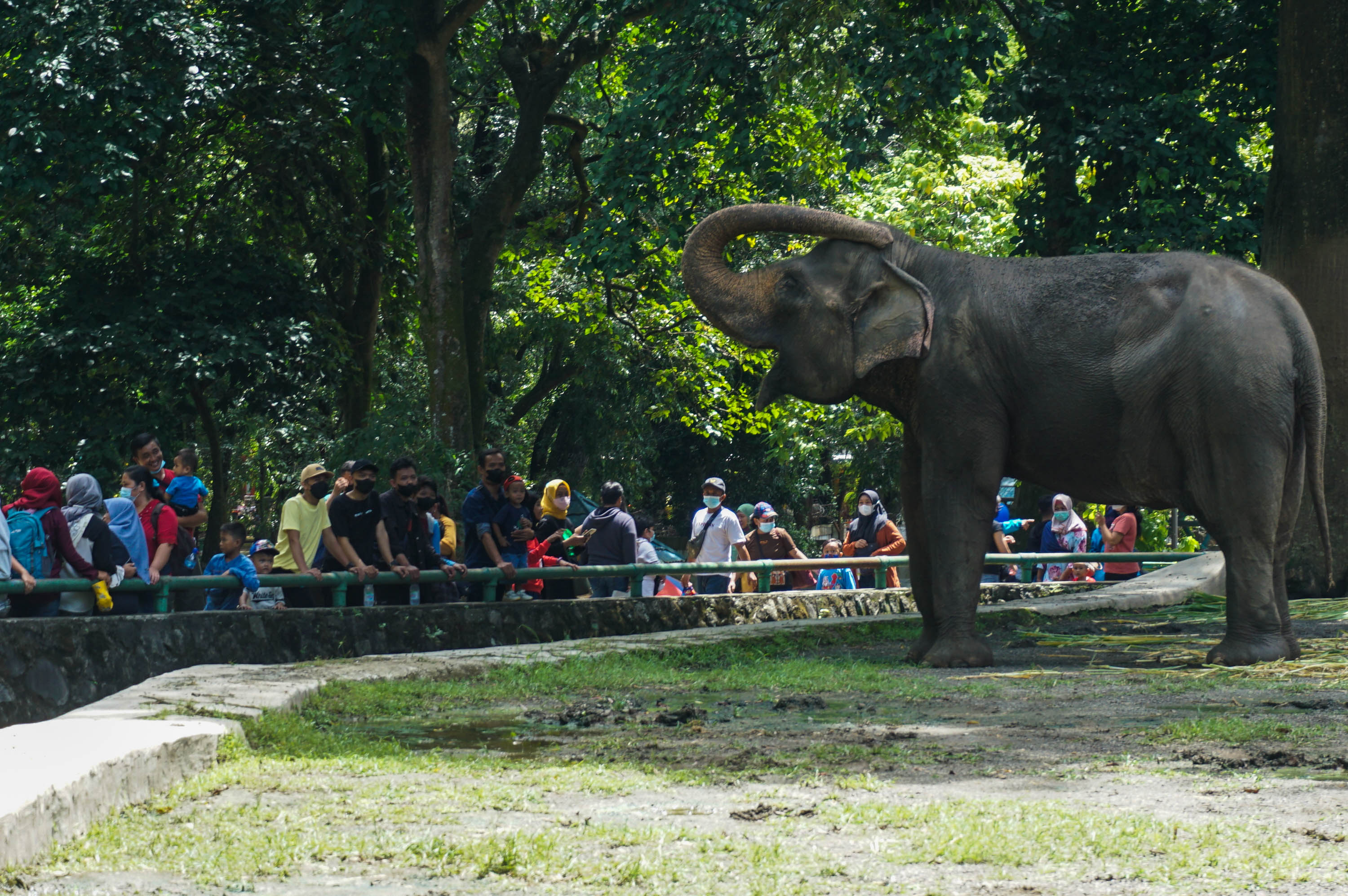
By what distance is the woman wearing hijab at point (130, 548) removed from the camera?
382 inches

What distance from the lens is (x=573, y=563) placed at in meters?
14.5

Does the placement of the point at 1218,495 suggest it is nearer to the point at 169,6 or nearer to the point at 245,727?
the point at 245,727

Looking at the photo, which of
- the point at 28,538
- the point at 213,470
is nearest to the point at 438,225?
the point at 213,470

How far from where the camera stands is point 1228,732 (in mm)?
5801

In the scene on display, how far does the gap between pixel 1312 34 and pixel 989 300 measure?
5457 millimetres

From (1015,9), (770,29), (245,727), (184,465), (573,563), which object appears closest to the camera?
(245,727)

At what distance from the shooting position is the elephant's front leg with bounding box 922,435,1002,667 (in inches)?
357

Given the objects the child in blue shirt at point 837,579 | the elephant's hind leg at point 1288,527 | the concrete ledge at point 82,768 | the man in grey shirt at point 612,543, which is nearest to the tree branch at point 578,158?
the child in blue shirt at point 837,579

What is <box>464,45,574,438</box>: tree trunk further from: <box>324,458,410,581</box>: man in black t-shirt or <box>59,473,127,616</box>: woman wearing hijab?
<box>59,473,127,616</box>: woman wearing hijab

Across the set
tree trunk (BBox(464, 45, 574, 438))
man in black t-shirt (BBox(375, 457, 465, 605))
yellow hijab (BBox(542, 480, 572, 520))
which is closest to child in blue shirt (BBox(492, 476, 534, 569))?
man in black t-shirt (BBox(375, 457, 465, 605))

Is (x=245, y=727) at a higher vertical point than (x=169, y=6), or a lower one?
lower

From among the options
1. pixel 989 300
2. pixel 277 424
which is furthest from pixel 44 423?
pixel 989 300

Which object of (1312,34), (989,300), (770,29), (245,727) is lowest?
(245,727)

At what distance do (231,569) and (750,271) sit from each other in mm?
4614
